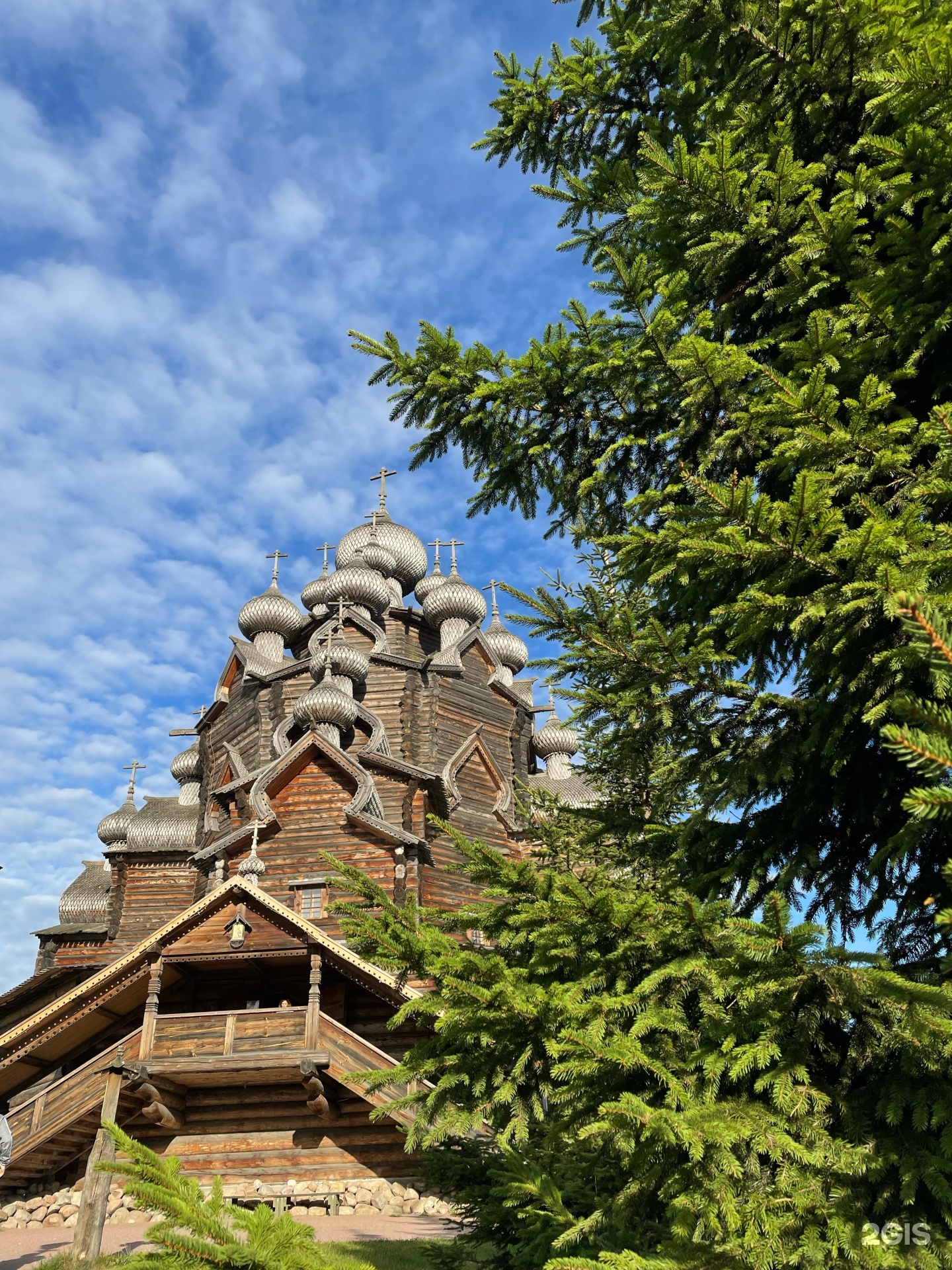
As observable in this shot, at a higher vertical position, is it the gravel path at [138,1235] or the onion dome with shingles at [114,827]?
the onion dome with shingles at [114,827]

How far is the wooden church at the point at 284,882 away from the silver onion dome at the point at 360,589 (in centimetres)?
9

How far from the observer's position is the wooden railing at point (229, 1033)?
11.2 meters

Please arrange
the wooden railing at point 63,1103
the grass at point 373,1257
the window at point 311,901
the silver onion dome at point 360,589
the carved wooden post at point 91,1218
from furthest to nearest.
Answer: the silver onion dome at point 360,589 < the window at point 311,901 < the wooden railing at point 63,1103 < the carved wooden post at point 91,1218 < the grass at point 373,1257

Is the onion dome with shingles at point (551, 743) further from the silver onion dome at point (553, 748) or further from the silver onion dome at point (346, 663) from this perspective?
the silver onion dome at point (346, 663)

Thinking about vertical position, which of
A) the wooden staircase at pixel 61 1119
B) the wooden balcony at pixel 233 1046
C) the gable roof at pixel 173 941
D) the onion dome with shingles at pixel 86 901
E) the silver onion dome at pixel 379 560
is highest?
the silver onion dome at pixel 379 560

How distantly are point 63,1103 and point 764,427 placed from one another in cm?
1139

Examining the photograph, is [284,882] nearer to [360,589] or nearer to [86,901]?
[360,589]

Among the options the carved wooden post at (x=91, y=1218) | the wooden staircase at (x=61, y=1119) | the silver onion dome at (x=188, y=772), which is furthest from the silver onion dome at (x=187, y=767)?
the carved wooden post at (x=91, y=1218)

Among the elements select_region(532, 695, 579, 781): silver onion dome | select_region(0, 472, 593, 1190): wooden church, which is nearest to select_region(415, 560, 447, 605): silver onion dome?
select_region(0, 472, 593, 1190): wooden church

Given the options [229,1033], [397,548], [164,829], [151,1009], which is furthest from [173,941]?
[397,548]

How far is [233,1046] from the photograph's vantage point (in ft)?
37.0

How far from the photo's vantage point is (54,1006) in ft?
37.0

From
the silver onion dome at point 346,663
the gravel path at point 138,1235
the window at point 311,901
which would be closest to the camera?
the gravel path at point 138,1235

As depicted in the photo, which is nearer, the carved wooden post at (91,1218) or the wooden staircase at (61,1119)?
the carved wooden post at (91,1218)
